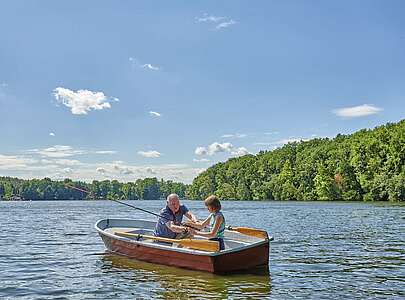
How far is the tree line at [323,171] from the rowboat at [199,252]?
222 feet

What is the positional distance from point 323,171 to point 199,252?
3674 inches

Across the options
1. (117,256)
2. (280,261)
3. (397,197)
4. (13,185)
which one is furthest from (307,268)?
(13,185)

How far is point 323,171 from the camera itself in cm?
10425

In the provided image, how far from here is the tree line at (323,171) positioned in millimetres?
86281

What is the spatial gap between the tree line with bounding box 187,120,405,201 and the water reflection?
227 ft

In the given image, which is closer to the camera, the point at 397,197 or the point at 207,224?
the point at 207,224

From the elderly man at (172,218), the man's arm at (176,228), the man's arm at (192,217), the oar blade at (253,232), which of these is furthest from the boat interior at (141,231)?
the man's arm at (192,217)

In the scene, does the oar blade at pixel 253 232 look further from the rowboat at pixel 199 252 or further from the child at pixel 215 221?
the child at pixel 215 221

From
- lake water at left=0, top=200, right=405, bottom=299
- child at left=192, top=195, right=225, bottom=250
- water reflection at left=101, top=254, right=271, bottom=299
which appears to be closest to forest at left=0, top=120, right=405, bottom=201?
lake water at left=0, top=200, right=405, bottom=299

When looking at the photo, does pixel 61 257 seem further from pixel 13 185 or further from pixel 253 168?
pixel 13 185

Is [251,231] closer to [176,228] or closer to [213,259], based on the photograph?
[176,228]

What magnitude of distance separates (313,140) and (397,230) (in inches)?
4538

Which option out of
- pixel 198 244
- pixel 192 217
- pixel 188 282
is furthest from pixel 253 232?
pixel 188 282

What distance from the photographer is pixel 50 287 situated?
13.0 metres
